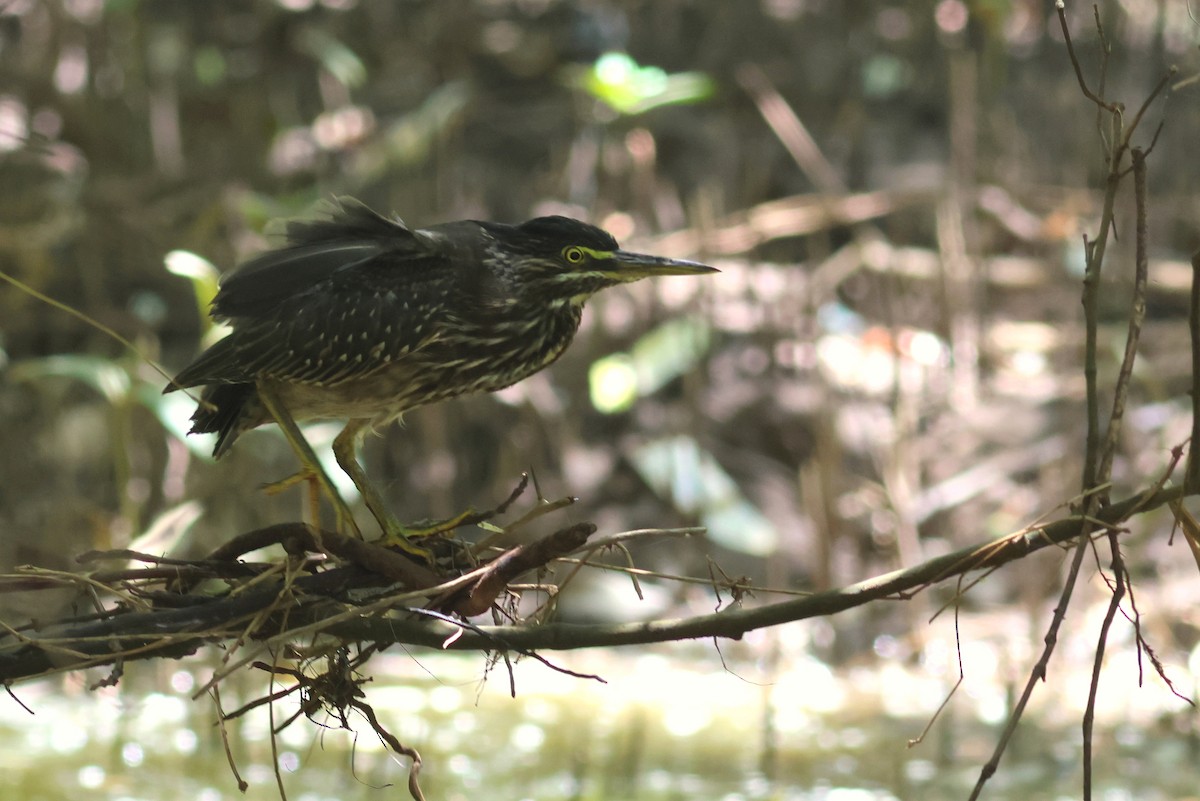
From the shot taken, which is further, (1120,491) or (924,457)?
(924,457)

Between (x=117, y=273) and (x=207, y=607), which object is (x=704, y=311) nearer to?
(x=117, y=273)

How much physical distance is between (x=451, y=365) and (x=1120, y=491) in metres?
4.02

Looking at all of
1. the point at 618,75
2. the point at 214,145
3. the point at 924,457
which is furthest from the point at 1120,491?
the point at 214,145

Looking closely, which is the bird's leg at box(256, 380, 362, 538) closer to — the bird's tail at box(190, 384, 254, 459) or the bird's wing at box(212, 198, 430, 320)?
the bird's tail at box(190, 384, 254, 459)

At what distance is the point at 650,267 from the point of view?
9.60 feet

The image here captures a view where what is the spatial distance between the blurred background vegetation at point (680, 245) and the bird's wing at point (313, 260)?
129 centimetres

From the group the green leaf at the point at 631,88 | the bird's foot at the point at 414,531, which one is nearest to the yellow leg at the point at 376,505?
the bird's foot at the point at 414,531

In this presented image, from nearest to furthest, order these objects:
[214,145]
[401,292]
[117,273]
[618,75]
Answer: [401,292]
[618,75]
[117,273]
[214,145]

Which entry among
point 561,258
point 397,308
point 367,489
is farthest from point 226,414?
point 561,258

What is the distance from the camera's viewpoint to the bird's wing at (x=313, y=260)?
3008 mm

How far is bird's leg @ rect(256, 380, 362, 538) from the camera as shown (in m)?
2.87

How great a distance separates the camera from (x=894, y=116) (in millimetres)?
8719

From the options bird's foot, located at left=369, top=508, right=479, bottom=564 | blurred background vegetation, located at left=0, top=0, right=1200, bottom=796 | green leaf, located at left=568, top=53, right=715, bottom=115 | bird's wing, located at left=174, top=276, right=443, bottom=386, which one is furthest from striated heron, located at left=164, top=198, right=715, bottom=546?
green leaf, located at left=568, top=53, right=715, bottom=115

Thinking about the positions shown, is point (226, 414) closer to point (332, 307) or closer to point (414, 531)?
point (332, 307)
